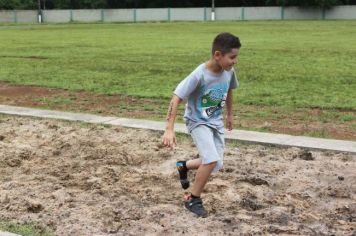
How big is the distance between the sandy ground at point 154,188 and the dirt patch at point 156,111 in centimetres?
123

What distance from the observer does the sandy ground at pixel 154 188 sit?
180 inches

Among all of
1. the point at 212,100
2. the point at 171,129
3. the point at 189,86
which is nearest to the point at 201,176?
the point at 171,129

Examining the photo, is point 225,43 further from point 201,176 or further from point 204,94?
point 201,176

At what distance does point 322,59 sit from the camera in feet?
57.0

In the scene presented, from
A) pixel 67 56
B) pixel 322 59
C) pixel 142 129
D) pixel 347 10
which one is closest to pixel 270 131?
pixel 142 129

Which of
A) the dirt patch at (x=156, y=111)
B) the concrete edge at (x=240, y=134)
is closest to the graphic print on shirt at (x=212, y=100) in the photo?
the concrete edge at (x=240, y=134)

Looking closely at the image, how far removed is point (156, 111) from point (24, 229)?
16.3 feet

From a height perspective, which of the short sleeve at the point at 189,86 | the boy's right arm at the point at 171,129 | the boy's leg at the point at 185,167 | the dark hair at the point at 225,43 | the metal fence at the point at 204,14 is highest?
the dark hair at the point at 225,43

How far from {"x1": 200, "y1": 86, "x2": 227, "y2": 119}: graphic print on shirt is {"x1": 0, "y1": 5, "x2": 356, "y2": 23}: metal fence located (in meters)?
66.2

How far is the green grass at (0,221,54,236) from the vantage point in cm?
442

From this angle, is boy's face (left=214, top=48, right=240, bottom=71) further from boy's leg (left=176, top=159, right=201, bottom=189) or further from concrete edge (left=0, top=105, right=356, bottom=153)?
concrete edge (left=0, top=105, right=356, bottom=153)

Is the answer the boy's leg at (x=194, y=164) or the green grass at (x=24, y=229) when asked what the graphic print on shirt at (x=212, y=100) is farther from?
the green grass at (x=24, y=229)

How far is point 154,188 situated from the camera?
5.55m

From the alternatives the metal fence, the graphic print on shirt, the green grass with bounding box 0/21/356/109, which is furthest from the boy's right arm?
the metal fence
